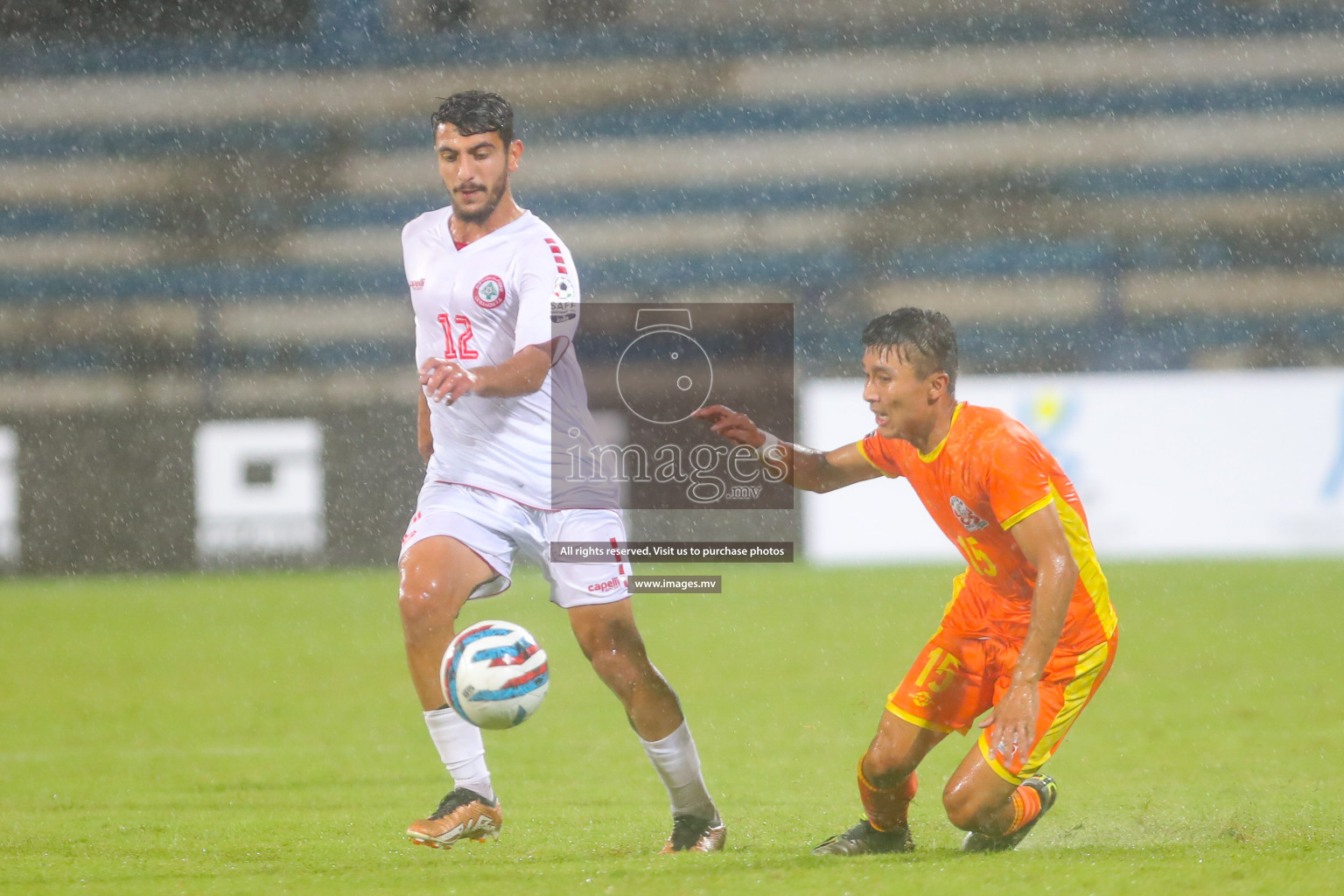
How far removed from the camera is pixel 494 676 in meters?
3.23

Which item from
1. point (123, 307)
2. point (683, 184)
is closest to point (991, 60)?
point (683, 184)

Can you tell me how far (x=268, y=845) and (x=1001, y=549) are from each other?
81.5 inches

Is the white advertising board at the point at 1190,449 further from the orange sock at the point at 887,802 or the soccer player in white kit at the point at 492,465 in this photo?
the orange sock at the point at 887,802

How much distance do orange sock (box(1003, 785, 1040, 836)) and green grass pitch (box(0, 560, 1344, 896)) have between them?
0.29ft

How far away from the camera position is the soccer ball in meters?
3.23

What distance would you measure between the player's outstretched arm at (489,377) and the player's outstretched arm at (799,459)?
474mm

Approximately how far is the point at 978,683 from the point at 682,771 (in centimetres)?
79

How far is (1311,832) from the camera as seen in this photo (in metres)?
3.56

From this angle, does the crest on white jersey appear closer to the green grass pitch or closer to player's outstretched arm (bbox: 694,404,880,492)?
player's outstretched arm (bbox: 694,404,880,492)

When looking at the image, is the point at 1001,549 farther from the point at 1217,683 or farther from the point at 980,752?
the point at 1217,683

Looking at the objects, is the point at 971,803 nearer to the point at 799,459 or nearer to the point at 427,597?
the point at 799,459

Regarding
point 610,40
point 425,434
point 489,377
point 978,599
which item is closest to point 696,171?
point 610,40

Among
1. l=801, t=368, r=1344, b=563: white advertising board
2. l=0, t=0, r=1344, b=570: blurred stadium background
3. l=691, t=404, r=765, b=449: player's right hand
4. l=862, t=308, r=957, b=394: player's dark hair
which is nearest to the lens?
l=862, t=308, r=957, b=394: player's dark hair

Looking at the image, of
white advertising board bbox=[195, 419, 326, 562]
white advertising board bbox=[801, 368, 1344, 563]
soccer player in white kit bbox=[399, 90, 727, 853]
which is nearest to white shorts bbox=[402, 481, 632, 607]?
soccer player in white kit bbox=[399, 90, 727, 853]
